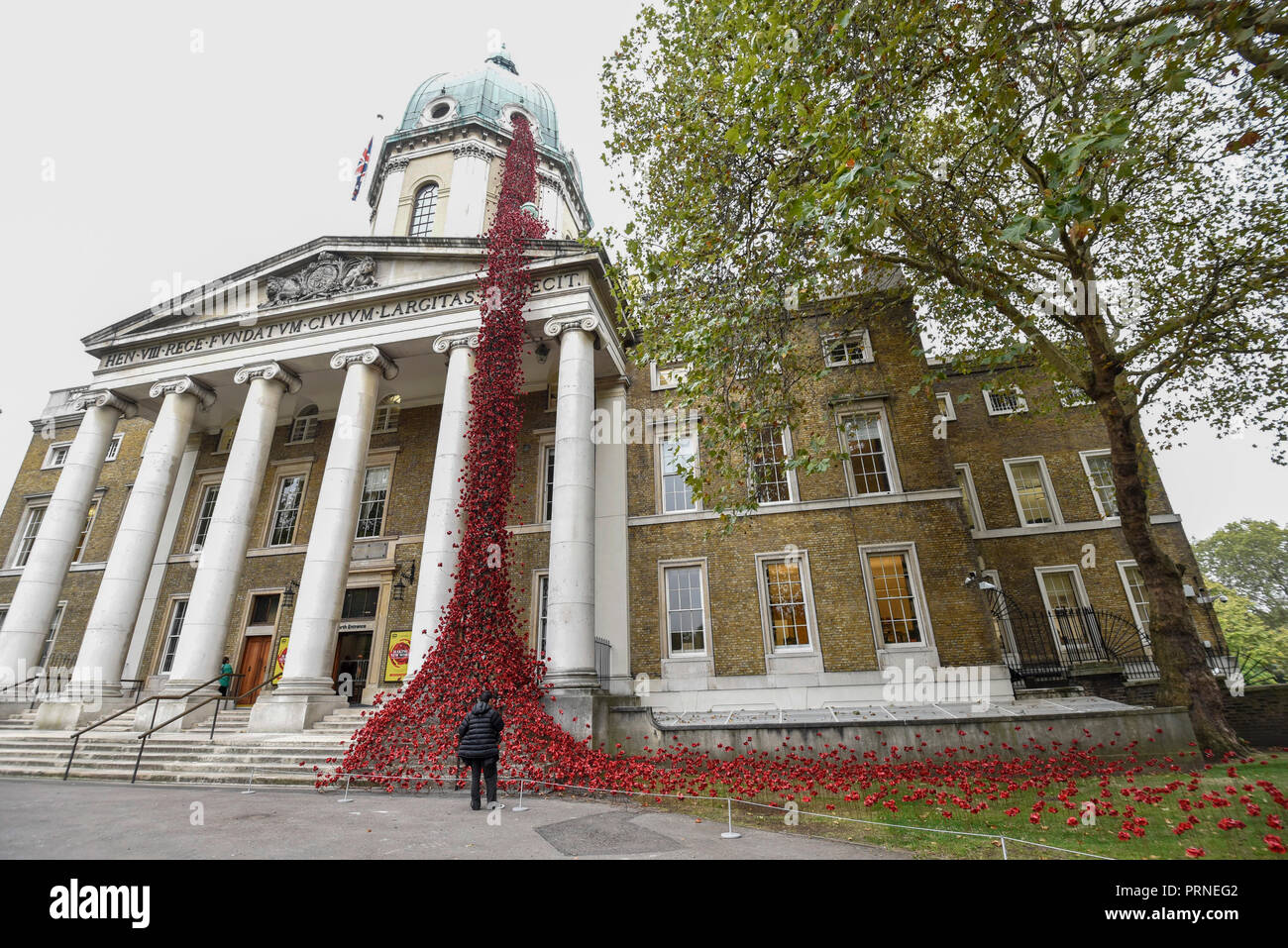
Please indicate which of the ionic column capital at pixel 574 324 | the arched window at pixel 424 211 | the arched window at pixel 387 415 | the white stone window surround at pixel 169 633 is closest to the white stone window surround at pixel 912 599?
the ionic column capital at pixel 574 324

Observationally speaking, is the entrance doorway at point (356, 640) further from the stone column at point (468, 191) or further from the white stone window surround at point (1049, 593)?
the white stone window surround at point (1049, 593)

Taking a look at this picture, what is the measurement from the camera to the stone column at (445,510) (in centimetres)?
1149

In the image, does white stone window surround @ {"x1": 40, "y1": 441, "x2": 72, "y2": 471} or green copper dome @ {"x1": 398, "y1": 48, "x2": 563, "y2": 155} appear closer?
green copper dome @ {"x1": 398, "y1": 48, "x2": 563, "y2": 155}

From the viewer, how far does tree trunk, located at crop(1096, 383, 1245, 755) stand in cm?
913

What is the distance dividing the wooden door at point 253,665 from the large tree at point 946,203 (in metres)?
15.7

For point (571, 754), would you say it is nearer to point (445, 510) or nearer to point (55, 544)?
point (445, 510)

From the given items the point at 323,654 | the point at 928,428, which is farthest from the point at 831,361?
the point at 323,654

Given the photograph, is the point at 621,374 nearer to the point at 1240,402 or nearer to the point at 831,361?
the point at 831,361

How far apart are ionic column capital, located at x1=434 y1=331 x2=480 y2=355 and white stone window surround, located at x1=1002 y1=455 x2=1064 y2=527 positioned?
1719 centimetres

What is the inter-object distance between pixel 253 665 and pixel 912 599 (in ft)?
64.0

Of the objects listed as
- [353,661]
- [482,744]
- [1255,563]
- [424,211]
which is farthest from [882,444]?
[1255,563]

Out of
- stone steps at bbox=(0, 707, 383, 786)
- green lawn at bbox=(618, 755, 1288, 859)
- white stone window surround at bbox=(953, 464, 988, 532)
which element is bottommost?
green lawn at bbox=(618, 755, 1288, 859)

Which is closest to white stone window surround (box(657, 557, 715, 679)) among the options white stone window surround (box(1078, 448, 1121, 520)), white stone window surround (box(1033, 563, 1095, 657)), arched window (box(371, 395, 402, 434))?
white stone window surround (box(1033, 563, 1095, 657))

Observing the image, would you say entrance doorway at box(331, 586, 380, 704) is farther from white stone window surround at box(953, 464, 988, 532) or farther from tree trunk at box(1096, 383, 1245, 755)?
white stone window surround at box(953, 464, 988, 532)
